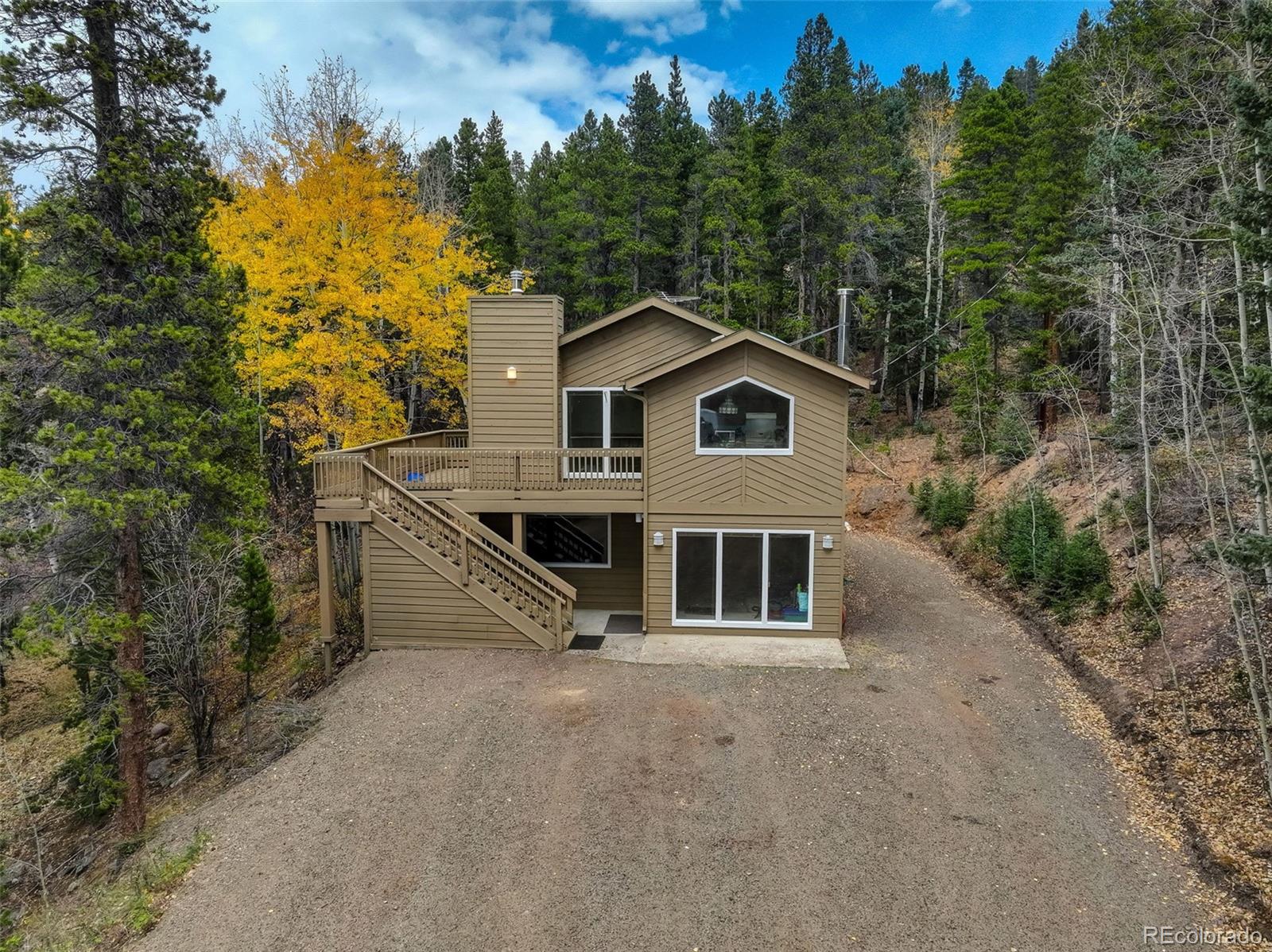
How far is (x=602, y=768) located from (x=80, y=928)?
489cm

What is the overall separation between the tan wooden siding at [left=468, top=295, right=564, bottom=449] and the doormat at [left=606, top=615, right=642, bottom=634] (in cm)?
364

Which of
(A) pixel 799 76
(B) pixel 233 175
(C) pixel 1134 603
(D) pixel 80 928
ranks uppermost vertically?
(A) pixel 799 76

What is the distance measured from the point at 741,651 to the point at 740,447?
11.3ft

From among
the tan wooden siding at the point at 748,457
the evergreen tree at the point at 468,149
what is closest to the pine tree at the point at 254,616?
the tan wooden siding at the point at 748,457

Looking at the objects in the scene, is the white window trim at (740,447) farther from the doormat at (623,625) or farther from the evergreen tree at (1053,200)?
the evergreen tree at (1053,200)

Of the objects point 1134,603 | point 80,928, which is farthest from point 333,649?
point 1134,603

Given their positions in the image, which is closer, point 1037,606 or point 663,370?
point 663,370

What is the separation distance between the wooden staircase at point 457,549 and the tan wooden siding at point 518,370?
7.20ft

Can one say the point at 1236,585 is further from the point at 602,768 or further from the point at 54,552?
the point at 54,552

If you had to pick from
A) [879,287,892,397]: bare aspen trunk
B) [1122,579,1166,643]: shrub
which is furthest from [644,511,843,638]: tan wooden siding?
[879,287,892,397]: bare aspen trunk

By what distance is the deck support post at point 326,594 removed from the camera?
11.5 m

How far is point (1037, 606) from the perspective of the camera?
41.4 feet

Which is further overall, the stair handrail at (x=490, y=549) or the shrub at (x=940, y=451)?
the shrub at (x=940, y=451)

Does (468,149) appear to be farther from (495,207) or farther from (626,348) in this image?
(626,348)
